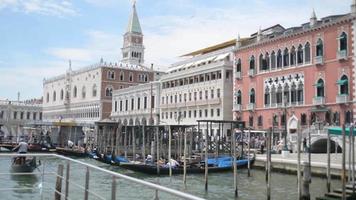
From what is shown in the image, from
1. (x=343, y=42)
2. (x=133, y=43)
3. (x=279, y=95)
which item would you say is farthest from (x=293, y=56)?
(x=133, y=43)

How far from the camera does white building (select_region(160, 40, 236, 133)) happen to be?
43312 millimetres

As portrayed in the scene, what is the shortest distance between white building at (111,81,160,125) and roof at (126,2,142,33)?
19659 mm

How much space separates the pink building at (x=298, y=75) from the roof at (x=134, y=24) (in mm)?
40851

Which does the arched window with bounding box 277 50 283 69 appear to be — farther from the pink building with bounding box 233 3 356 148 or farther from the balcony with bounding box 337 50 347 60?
the balcony with bounding box 337 50 347 60

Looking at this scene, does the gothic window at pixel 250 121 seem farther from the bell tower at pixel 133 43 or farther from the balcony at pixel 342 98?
the bell tower at pixel 133 43

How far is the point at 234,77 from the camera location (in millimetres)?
42000

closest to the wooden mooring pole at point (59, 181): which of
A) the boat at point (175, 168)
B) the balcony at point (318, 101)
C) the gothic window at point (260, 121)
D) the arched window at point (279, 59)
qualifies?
the boat at point (175, 168)

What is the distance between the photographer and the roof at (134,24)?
80.6 meters

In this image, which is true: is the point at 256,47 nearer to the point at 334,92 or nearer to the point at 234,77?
the point at 234,77

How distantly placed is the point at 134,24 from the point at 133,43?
3560 mm

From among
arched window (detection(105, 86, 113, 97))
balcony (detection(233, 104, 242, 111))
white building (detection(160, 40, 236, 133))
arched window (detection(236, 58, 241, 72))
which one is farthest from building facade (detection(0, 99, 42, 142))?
arched window (detection(236, 58, 241, 72))

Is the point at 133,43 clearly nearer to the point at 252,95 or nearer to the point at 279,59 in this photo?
the point at 252,95

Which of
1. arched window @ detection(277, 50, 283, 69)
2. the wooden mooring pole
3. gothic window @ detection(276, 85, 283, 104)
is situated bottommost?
the wooden mooring pole

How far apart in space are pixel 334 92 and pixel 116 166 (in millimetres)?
15194
